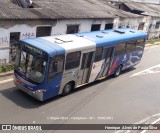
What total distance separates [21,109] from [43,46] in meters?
2.97

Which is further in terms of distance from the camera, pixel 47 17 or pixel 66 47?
pixel 47 17

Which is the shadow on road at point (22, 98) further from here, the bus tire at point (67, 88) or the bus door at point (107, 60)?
the bus door at point (107, 60)

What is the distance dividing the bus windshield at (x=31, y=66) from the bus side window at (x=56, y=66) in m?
0.34

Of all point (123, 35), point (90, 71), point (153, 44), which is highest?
point (123, 35)

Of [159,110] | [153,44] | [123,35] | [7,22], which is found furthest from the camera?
[153,44]

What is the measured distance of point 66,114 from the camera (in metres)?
12.3

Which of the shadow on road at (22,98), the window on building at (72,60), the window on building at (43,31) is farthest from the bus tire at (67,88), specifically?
the window on building at (43,31)

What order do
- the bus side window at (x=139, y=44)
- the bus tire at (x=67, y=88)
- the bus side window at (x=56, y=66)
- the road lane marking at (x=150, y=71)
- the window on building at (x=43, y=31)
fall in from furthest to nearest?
the road lane marking at (x=150, y=71), the bus side window at (x=139, y=44), the window on building at (x=43, y=31), the bus tire at (x=67, y=88), the bus side window at (x=56, y=66)

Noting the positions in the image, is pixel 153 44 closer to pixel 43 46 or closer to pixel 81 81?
pixel 81 81

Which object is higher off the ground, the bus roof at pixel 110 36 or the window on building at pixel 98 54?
the bus roof at pixel 110 36

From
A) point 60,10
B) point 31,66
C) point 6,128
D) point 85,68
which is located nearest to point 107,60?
point 85,68

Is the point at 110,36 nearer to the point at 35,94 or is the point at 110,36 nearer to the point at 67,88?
the point at 67,88

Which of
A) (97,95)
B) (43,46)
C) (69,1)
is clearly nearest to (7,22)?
(43,46)

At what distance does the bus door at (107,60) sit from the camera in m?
16.0
